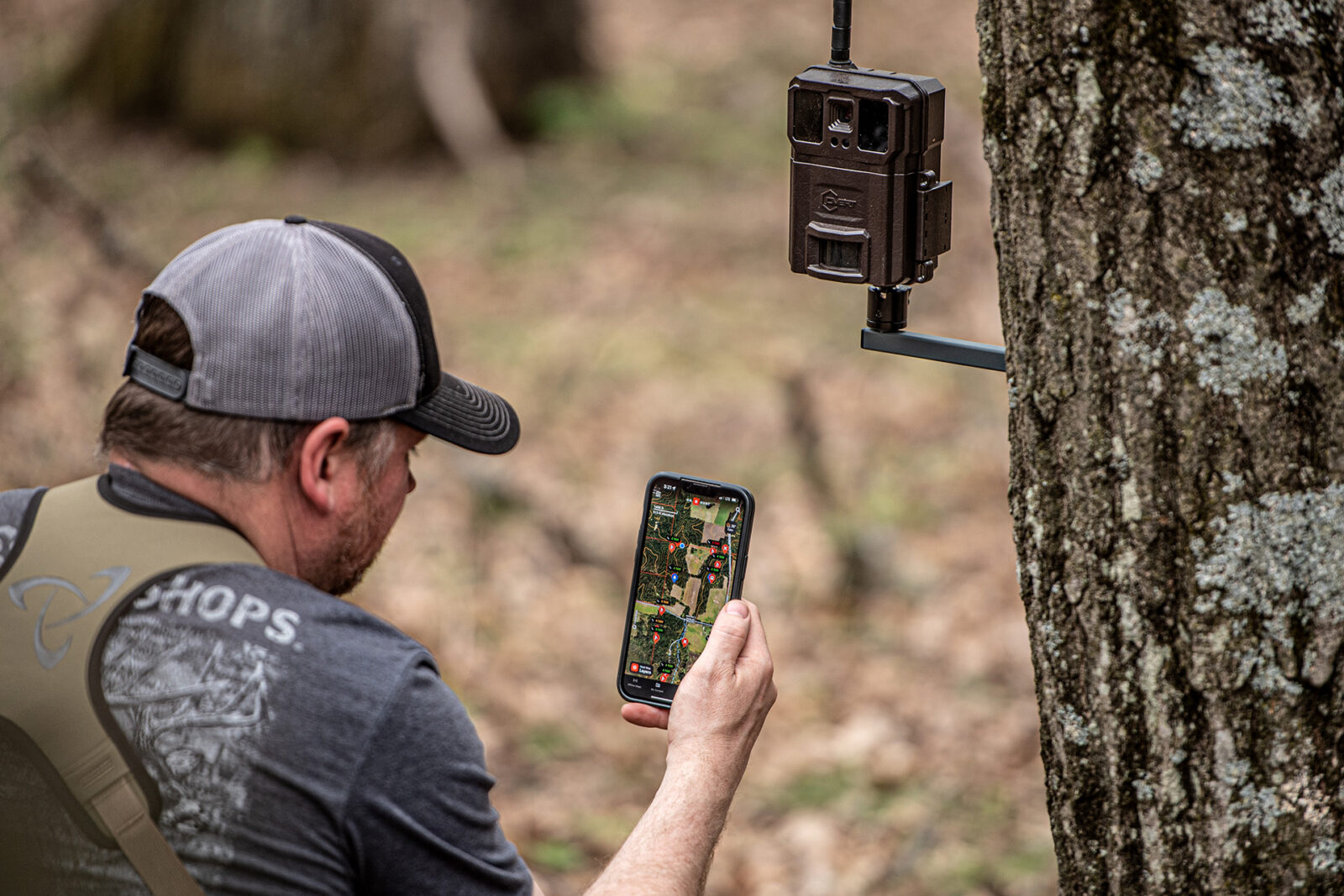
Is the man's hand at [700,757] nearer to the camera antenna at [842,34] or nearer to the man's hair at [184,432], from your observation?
the man's hair at [184,432]

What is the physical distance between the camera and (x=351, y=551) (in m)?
1.98

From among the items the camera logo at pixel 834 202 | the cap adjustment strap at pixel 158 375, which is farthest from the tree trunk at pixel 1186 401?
Result: the cap adjustment strap at pixel 158 375

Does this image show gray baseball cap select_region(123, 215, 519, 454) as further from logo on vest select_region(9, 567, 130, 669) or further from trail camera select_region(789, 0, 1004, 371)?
trail camera select_region(789, 0, 1004, 371)

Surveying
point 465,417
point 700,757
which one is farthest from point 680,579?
point 465,417

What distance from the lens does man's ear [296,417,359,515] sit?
1.87 m

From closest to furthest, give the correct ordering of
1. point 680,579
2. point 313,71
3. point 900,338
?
point 900,338
point 680,579
point 313,71

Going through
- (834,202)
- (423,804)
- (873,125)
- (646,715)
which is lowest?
(646,715)

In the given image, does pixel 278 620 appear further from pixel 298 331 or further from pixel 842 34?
pixel 842 34

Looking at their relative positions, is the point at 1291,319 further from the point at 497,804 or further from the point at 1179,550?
the point at 497,804

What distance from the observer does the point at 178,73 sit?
33.7ft

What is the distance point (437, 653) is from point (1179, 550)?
3756mm

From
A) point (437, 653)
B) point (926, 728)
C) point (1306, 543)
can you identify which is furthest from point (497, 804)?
point (1306, 543)

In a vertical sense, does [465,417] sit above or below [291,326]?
below

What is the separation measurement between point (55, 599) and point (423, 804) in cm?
56
